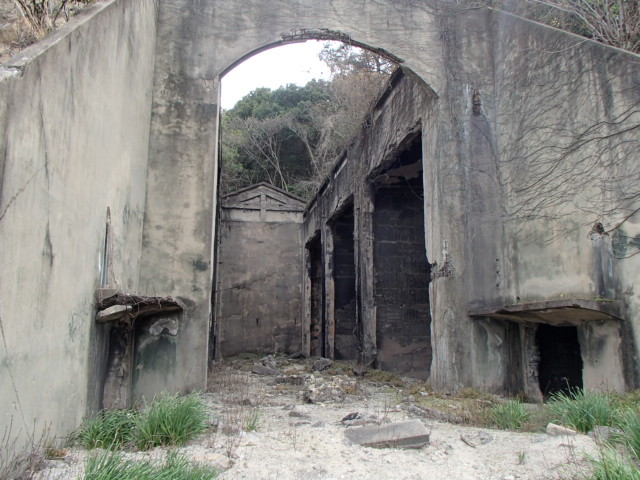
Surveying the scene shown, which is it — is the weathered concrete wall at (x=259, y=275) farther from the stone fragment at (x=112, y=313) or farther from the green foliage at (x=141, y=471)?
the green foliage at (x=141, y=471)

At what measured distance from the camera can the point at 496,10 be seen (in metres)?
9.59

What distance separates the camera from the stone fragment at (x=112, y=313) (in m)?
6.13

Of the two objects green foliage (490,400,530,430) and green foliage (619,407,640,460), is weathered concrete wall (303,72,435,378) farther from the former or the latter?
green foliage (619,407,640,460)

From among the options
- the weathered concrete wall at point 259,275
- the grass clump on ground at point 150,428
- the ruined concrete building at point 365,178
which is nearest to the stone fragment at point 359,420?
the grass clump on ground at point 150,428

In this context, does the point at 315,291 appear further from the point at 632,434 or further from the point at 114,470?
the point at 114,470

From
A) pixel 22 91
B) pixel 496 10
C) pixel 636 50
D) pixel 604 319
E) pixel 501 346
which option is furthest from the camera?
pixel 496 10

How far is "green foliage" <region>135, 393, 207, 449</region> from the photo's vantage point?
4.81m

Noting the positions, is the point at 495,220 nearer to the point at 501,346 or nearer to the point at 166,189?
the point at 501,346

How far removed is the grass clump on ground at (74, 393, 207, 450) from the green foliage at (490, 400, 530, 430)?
3137 millimetres

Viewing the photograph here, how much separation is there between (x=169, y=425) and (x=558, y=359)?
19.6 feet

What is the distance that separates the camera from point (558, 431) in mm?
5094

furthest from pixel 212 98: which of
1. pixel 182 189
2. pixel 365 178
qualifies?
pixel 365 178

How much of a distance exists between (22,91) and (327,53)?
1587cm

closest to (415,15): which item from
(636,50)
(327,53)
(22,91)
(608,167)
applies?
(636,50)
